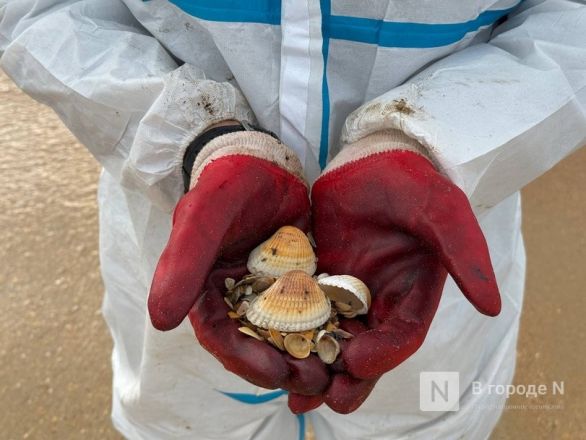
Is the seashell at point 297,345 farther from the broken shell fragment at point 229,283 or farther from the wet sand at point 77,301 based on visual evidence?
the wet sand at point 77,301

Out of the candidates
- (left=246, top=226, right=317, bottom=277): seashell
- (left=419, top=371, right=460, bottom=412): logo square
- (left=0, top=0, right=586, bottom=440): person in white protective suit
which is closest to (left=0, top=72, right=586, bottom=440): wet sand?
(left=419, top=371, right=460, bottom=412): logo square

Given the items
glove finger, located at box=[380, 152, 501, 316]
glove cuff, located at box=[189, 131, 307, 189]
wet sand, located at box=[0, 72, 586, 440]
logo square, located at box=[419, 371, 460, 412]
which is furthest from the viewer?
wet sand, located at box=[0, 72, 586, 440]

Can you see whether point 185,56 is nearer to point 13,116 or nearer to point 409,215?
point 409,215

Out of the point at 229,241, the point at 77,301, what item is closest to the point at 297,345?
the point at 229,241

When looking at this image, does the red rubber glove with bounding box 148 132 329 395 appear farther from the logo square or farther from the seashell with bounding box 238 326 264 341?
the logo square

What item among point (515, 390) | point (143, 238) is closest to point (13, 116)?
point (143, 238)

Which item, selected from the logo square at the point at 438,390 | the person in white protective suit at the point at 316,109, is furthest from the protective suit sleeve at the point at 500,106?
the logo square at the point at 438,390

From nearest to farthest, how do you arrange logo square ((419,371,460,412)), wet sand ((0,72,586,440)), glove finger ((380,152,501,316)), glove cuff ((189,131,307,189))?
glove finger ((380,152,501,316)) → glove cuff ((189,131,307,189)) → logo square ((419,371,460,412)) → wet sand ((0,72,586,440))
